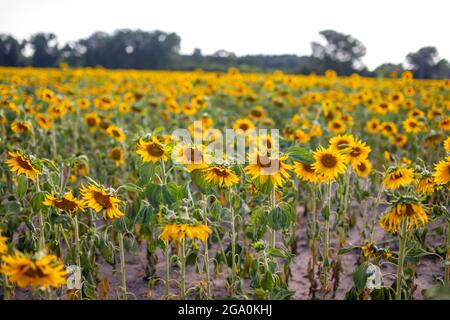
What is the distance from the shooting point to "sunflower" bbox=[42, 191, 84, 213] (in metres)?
1.90

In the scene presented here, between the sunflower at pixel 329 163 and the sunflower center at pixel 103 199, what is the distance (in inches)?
40.1

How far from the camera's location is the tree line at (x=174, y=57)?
9188 millimetres

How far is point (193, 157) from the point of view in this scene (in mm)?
1975

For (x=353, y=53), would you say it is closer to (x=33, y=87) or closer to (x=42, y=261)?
(x=33, y=87)

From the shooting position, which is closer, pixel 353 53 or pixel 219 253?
pixel 219 253

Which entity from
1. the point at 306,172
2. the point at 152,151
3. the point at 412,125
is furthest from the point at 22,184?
the point at 412,125

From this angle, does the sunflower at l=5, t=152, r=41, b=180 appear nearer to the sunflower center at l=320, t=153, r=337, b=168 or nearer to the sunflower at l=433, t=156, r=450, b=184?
the sunflower center at l=320, t=153, r=337, b=168

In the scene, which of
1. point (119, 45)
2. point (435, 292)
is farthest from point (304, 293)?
point (119, 45)

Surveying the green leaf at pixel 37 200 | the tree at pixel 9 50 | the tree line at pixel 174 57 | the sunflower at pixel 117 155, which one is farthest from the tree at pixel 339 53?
the green leaf at pixel 37 200

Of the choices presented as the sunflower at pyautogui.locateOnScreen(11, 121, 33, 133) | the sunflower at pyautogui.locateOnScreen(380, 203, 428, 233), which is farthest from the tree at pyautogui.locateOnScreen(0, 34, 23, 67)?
the sunflower at pyautogui.locateOnScreen(380, 203, 428, 233)

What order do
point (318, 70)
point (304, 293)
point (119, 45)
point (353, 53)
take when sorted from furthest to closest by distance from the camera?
1. point (119, 45)
2. point (318, 70)
3. point (353, 53)
4. point (304, 293)

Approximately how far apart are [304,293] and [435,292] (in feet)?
4.63

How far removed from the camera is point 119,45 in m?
32.4

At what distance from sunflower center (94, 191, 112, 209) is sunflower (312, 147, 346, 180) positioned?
102cm
